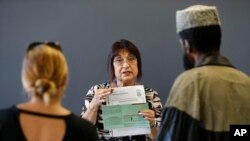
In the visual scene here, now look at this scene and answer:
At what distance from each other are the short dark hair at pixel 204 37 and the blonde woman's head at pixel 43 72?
21.3 inches

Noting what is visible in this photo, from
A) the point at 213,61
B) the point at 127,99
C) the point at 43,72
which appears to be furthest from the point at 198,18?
the point at 127,99

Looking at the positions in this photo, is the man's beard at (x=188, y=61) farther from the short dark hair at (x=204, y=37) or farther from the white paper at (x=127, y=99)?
the white paper at (x=127, y=99)

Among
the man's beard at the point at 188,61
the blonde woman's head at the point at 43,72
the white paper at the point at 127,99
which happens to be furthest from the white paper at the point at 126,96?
the blonde woman's head at the point at 43,72

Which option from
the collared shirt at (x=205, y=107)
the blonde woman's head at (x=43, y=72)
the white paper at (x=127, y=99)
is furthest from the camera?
the white paper at (x=127, y=99)

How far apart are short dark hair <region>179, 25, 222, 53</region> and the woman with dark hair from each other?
77cm

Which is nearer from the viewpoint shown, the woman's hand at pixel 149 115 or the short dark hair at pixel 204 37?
the short dark hair at pixel 204 37

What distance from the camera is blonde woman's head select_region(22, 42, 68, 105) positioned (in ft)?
4.03

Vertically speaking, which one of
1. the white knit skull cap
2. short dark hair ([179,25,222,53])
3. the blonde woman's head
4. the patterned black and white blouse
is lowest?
the patterned black and white blouse

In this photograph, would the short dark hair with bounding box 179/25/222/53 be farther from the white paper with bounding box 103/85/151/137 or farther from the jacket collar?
the white paper with bounding box 103/85/151/137

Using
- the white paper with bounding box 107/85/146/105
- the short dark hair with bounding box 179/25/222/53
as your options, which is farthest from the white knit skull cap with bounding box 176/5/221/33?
the white paper with bounding box 107/85/146/105

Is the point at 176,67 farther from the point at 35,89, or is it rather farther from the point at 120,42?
the point at 35,89

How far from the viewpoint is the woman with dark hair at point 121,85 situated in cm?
218

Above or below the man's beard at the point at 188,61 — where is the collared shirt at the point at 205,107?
below

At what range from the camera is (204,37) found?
1.46 m
